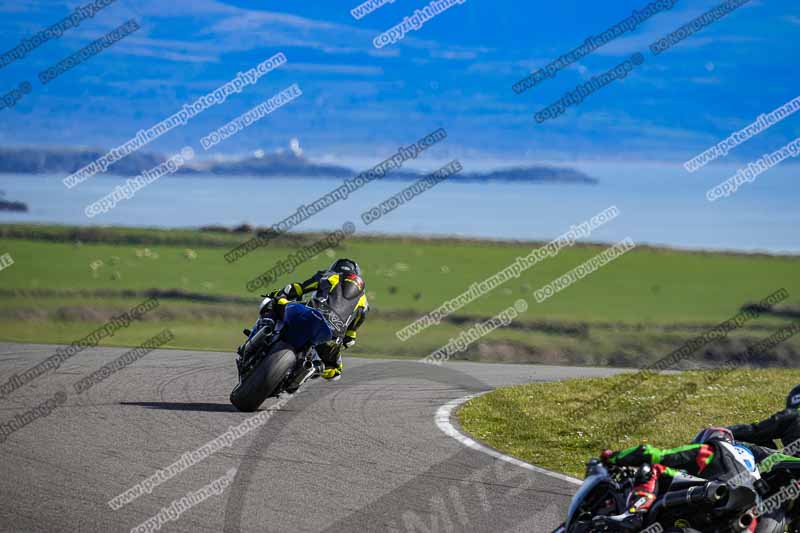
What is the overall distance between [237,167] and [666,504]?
142 metres

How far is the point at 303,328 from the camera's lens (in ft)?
46.5

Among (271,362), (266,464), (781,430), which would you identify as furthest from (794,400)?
(271,362)

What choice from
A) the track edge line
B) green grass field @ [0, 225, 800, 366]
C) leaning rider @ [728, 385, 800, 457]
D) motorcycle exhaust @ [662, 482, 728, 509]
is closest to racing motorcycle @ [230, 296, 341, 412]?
the track edge line

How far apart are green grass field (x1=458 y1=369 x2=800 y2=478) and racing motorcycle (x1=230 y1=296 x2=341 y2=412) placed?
1959 mm

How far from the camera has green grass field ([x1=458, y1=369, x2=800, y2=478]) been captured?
43.0 ft

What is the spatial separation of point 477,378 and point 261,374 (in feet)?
17.8

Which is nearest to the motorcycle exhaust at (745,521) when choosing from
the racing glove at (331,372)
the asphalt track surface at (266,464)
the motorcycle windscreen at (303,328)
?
the asphalt track surface at (266,464)

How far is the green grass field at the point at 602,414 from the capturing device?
13094mm

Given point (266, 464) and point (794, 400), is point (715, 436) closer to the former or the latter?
point (794, 400)

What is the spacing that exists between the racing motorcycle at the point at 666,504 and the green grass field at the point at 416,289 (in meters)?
21.5

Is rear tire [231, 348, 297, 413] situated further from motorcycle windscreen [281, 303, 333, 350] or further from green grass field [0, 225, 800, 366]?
green grass field [0, 225, 800, 366]

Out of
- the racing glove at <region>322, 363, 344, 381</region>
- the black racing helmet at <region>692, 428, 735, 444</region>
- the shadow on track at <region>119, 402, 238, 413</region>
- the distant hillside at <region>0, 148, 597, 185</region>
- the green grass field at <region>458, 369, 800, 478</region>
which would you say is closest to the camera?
the black racing helmet at <region>692, 428, 735, 444</region>

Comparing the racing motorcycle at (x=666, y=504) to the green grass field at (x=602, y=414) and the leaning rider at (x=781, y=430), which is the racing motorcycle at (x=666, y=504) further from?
the green grass field at (x=602, y=414)

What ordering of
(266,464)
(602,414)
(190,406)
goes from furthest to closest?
1. (602,414)
2. (190,406)
3. (266,464)
